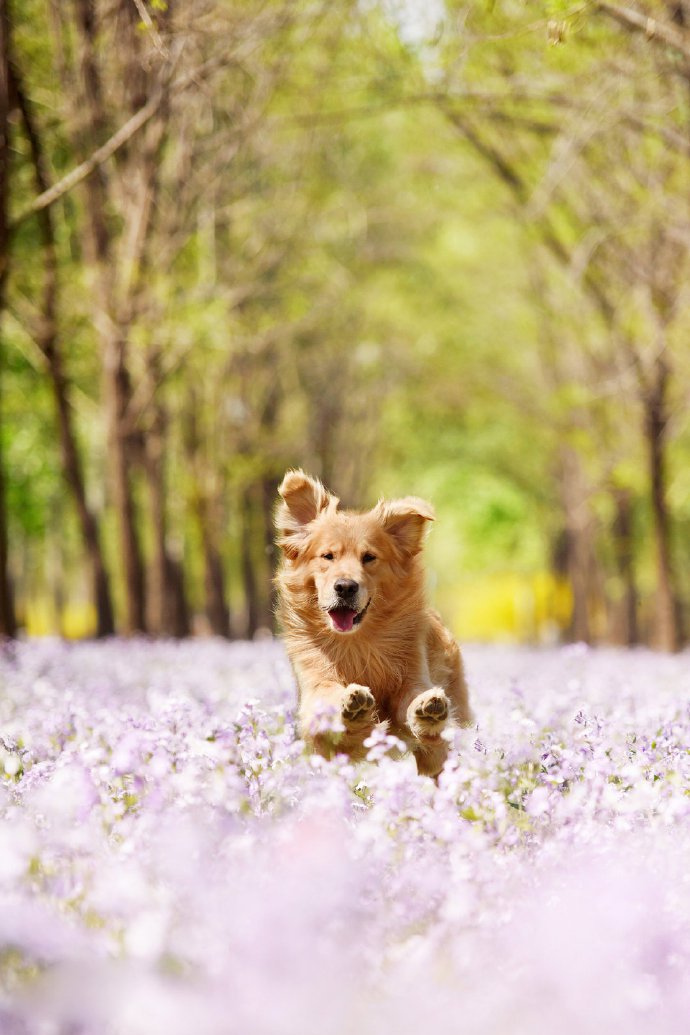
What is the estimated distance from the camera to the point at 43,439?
2789cm

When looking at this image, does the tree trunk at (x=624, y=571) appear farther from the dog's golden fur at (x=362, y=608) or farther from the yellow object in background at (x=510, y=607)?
the dog's golden fur at (x=362, y=608)

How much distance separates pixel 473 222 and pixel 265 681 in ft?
61.5

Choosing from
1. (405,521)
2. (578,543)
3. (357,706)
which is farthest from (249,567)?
(357,706)

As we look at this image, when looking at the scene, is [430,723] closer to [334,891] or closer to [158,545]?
[334,891]

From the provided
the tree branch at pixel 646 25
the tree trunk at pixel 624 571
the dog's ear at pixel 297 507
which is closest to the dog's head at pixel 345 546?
the dog's ear at pixel 297 507

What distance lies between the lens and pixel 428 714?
5.24m

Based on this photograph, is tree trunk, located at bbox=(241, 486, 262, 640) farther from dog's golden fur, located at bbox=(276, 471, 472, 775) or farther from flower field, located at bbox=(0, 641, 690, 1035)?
flower field, located at bbox=(0, 641, 690, 1035)

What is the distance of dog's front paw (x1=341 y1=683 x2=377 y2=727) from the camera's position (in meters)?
5.12

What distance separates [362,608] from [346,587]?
6.9 inches

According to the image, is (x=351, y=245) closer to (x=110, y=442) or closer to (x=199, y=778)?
(x=110, y=442)

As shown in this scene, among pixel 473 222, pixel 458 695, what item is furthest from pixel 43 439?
pixel 458 695

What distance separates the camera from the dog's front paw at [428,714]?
5207mm

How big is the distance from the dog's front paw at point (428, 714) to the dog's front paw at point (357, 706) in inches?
9.4

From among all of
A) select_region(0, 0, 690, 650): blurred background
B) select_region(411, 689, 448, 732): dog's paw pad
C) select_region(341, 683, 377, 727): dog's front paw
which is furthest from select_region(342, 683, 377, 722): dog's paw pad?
select_region(0, 0, 690, 650): blurred background
